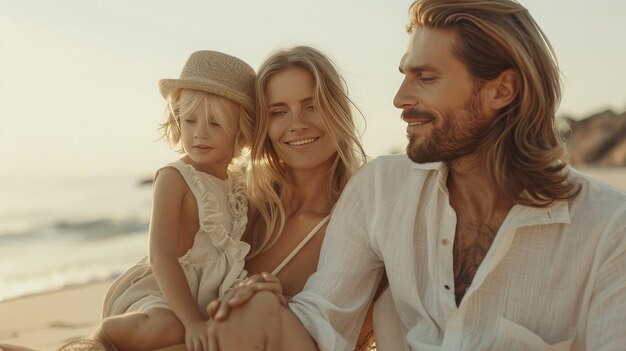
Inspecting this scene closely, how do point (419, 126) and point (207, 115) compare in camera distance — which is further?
point (207, 115)

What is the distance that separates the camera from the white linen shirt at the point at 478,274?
11.5 ft

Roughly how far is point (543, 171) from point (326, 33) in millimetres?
14287

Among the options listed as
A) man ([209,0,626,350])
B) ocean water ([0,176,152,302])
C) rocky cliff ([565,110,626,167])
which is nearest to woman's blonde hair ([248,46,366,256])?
man ([209,0,626,350])

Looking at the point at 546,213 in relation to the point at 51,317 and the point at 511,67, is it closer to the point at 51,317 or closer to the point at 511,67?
the point at 511,67

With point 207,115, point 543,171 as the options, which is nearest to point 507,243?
point 543,171

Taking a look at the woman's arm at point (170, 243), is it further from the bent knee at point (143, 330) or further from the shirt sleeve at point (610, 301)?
the shirt sleeve at point (610, 301)

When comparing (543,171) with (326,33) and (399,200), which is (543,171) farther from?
(326,33)

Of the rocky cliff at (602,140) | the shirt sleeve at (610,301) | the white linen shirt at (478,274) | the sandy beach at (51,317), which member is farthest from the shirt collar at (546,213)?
the rocky cliff at (602,140)

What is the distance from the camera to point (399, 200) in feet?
13.1

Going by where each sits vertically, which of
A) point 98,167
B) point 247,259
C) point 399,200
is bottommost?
point 98,167

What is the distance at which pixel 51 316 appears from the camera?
7.86m

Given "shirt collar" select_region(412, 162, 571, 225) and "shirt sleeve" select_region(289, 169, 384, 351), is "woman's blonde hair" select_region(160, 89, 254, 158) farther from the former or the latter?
"shirt collar" select_region(412, 162, 571, 225)

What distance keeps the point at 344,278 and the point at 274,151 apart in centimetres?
109

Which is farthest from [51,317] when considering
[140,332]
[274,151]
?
[140,332]
